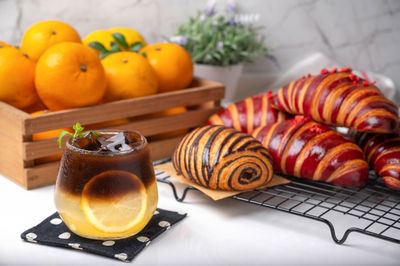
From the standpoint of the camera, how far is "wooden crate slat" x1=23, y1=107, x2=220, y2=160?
920 mm

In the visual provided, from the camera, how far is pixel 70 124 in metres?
0.96

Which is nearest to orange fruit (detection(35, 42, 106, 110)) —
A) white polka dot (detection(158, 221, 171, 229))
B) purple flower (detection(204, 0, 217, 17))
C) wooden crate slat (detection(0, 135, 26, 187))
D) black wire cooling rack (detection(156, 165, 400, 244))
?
wooden crate slat (detection(0, 135, 26, 187))

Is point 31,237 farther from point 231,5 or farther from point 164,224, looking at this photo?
point 231,5

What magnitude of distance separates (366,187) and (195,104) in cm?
42

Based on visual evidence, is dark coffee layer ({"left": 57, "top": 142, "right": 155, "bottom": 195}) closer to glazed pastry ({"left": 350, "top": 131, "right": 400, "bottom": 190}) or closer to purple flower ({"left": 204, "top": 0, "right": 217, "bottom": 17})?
glazed pastry ({"left": 350, "top": 131, "right": 400, "bottom": 190})

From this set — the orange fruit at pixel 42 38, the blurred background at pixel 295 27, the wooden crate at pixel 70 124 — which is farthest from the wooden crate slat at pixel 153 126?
the blurred background at pixel 295 27

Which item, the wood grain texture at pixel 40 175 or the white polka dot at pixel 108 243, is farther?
the wood grain texture at pixel 40 175

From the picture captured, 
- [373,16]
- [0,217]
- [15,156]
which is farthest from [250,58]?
[0,217]

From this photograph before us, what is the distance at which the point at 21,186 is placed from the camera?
952 millimetres

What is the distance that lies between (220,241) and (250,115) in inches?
15.7

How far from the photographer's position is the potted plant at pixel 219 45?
145 cm

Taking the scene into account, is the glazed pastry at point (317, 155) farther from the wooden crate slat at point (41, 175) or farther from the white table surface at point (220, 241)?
the wooden crate slat at point (41, 175)

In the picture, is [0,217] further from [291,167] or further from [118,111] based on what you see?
[291,167]

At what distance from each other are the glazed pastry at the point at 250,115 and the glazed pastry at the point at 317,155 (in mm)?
124
